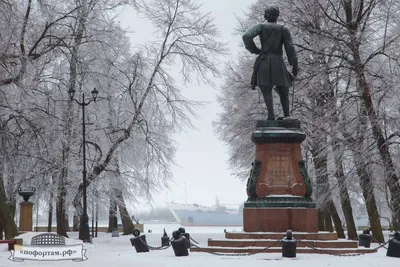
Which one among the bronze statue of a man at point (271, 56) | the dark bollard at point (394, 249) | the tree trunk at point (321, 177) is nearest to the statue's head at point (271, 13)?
the bronze statue of a man at point (271, 56)

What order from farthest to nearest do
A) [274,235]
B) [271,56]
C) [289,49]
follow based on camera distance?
[271,56], [289,49], [274,235]

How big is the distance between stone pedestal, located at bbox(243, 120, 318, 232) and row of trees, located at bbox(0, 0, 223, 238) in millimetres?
9264

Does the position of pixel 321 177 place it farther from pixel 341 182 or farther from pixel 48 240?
pixel 48 240

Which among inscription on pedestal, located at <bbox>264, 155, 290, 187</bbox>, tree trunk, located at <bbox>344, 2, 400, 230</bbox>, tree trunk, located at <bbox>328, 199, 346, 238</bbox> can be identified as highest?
tree trunk, located at <bbox>344, 2, 400, 230</bbox>

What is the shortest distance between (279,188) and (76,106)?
1536 centimetres

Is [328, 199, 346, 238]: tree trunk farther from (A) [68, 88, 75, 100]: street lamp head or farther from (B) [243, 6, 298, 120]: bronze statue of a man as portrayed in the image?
(B) [243, 6, 298, 120]: bronze statue of a man

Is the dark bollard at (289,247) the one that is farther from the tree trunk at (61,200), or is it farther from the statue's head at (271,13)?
the tree trunk at (61,200)

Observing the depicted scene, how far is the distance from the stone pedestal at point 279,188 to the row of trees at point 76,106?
9.26m

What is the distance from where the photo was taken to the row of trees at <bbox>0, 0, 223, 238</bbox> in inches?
964

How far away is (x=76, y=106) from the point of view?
30.5m

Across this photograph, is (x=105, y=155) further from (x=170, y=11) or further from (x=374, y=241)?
(x=374, y=241)

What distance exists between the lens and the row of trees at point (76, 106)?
964 inches

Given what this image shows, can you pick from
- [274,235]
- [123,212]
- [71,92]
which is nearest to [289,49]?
[274,235]

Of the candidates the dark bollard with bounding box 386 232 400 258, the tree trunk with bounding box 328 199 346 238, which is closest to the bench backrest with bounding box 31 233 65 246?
the dark bollard with bounding box 386 232 400 258
